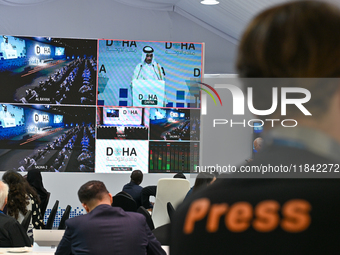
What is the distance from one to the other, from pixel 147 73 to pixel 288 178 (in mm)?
6774

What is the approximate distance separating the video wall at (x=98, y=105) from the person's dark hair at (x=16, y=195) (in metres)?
2.37

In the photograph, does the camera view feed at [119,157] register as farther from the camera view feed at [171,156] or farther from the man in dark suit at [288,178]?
the man in dark suit at [288,178]

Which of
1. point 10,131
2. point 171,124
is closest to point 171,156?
point 171,124

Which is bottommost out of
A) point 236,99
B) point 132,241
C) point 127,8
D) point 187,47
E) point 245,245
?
point 132,241

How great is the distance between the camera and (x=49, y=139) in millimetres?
Answer: 7102

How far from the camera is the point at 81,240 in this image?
9.07 feet

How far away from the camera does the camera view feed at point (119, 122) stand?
7.16 meters

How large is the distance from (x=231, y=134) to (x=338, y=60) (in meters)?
7.57

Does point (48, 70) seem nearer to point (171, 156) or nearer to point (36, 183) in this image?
point (36, 183)

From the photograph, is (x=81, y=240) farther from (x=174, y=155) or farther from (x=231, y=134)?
(x=231, y=134)

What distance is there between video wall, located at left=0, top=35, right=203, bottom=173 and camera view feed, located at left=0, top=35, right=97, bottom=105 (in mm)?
15

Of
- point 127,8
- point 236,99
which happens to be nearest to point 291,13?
point 236,99

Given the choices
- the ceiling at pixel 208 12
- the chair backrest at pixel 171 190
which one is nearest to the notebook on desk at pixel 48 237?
the chair backrest at pixel 171 190

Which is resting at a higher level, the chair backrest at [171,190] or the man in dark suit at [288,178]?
the man in dark suit at [288,178]
